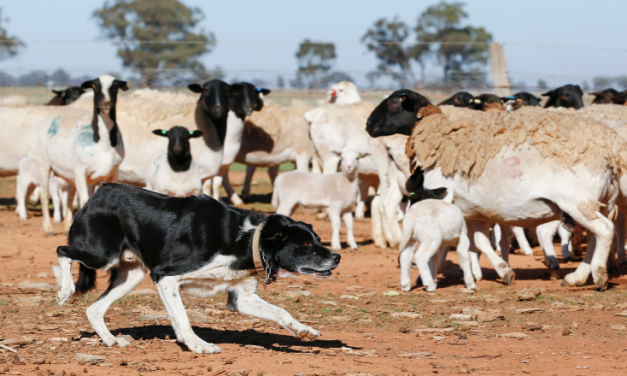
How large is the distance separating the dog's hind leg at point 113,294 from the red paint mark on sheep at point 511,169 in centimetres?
441

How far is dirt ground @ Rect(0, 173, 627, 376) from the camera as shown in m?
4.97

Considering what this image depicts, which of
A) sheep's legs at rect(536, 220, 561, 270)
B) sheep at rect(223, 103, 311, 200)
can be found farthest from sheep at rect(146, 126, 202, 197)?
sheep at rect(223, 103, 311, 200)

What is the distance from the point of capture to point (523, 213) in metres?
8.53

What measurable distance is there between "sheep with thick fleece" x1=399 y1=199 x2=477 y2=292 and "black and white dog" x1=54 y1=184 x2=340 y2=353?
2.90 metres

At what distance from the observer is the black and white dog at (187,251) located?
5.38 metres

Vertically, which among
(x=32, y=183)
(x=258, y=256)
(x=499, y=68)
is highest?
(x=499, y=68)

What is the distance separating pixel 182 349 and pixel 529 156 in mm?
4722

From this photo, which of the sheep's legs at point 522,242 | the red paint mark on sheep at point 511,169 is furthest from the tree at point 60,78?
the red paint mark on sheep at point 511,169

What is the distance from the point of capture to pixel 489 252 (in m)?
9.12

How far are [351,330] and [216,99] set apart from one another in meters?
8.00

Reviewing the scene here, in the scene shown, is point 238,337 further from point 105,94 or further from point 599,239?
point 105,94

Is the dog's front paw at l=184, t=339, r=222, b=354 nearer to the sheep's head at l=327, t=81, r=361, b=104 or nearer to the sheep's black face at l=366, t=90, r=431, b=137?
the sheep's black face at l=366, t=90, r=431, b=137

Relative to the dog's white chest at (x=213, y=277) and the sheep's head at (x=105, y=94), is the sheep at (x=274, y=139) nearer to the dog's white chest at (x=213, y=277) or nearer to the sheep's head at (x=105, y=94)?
the sheep's head at (x=105, y=94)

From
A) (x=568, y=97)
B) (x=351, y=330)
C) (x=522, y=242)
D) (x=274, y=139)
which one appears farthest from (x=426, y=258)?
(x=274, y=139)
